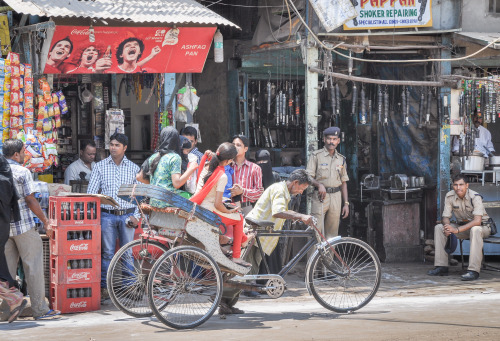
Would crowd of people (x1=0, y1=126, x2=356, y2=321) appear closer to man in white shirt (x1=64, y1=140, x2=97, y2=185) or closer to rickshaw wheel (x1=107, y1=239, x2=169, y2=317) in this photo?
rickshaw wheel (x1=107, y1=239, x2=169, y2=317)

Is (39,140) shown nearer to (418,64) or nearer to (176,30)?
(176,30)

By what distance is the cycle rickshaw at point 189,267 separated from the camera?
24.7 feet

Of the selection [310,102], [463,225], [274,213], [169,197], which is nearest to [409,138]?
→ [463,225]

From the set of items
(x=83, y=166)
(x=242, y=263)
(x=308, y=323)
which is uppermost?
(x=83, y=166)

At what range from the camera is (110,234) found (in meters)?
9.45

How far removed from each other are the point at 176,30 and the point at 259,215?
140 inches

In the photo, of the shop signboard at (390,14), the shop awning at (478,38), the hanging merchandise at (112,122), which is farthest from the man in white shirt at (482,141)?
the hanging merchandise at (112,122)

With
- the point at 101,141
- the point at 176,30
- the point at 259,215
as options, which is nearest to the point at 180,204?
the point at 259,215

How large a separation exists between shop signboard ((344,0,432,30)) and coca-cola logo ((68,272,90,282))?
19.4 feet

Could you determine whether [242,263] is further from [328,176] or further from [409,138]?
[409,138]

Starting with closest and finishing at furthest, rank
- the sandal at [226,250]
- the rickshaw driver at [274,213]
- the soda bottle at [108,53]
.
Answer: the sandal at [226,250], the rickshaw driver at [274,213], the soda bottle at [108,53]

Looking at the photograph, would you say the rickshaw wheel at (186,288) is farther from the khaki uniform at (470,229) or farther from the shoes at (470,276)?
the khaki uniform at (470,229)

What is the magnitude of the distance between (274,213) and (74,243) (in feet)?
7.28

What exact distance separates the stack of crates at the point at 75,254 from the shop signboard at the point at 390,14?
559cm
